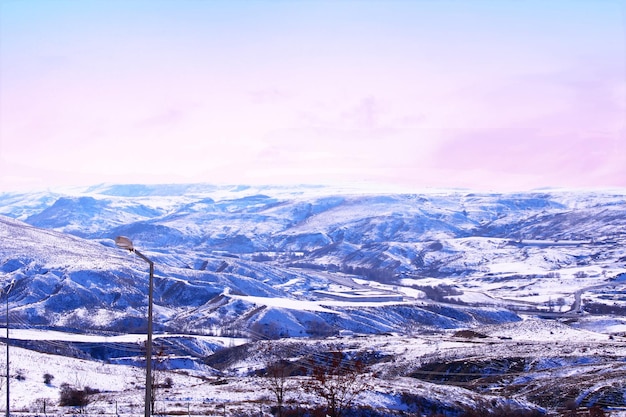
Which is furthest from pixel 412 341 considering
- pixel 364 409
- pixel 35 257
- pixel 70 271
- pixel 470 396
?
pixel 35 257

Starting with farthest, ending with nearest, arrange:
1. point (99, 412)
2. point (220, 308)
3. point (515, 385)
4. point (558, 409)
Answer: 1. point (220, 308)
2. point (515, 385)
3. point (558, 409)
4. point (99, 412)

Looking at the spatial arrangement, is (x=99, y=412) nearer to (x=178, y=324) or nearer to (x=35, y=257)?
(x=178, y=324)

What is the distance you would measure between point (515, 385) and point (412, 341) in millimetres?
34549

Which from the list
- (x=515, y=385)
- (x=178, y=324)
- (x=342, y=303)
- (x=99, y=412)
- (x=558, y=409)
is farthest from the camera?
(x=342, y=303)

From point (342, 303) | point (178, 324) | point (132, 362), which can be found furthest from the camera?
point (342, 303)

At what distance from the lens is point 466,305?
18075cm

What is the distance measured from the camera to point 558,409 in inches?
2628

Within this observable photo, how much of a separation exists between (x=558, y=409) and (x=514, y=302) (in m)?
125

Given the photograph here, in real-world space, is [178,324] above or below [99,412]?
below

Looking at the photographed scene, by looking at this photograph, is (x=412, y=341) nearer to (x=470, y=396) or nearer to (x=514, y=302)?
(x=470, y=396)

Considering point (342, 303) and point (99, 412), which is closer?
point (99, 412)

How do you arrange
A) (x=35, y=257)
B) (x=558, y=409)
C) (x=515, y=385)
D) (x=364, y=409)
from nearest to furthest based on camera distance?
(x=364, y=409) → (x=558, y=409) → (x=515, y=385) → (x=35, y=257)

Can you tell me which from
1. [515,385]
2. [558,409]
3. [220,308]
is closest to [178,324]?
[220,308]

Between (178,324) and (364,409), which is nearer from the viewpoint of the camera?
(364,409)
